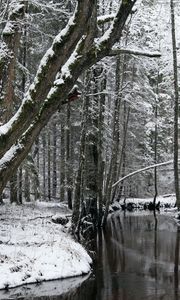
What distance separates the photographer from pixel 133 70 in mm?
28812

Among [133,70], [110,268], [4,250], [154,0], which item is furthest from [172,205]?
[4,250]

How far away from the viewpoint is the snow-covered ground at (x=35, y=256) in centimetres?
924

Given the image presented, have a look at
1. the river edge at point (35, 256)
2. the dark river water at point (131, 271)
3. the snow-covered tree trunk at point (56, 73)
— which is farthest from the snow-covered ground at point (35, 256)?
the snow-covered tree trunk at point (56, 73)

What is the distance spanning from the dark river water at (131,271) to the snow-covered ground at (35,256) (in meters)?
0.36

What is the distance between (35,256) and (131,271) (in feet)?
8.77

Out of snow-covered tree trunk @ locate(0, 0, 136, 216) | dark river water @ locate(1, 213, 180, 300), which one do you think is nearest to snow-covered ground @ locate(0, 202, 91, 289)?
dark river water @ locate(1, 213, 180, 300)

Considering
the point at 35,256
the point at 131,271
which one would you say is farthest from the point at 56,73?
the point at 131,271

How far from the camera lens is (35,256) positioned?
33.4 feet

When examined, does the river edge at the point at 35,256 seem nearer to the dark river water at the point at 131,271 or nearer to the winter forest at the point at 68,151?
the winter forest at the point at 68,151

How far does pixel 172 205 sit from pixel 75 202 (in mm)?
18966

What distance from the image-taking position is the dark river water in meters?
8.88

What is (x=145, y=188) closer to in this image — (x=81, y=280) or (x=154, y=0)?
(x=154, y=0)

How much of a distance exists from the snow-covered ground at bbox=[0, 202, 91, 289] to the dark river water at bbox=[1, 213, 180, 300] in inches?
14.0

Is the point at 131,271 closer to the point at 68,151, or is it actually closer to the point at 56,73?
Answer: the point at 56,73
